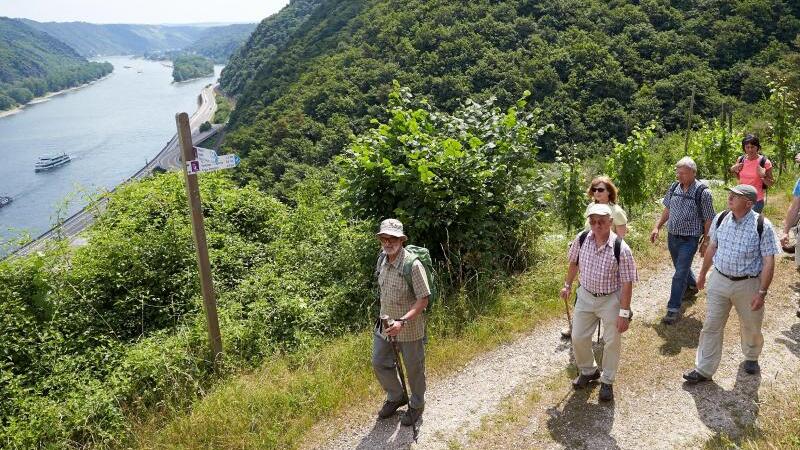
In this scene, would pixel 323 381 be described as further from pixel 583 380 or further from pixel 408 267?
pixel 583 380

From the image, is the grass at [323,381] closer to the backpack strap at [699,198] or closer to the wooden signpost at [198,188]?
the wooden signpost at [198,188]

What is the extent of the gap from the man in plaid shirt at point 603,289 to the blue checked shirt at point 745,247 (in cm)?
75

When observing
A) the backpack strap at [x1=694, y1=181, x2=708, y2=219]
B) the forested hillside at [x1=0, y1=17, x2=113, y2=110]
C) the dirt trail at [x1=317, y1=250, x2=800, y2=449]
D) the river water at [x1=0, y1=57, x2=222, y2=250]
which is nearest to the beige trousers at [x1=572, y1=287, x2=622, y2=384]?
the dirt trail at [x1=317, y1=250, x2=800, y2=449]

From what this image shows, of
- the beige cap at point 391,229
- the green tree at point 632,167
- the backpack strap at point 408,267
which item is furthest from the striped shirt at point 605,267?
the green tree at point 632,167

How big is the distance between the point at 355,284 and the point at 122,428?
2.69 metres

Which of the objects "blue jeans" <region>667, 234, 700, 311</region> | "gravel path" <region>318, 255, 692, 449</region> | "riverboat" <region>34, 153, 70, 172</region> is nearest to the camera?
"gravel path" <region>318, 255, 692, 449</region>

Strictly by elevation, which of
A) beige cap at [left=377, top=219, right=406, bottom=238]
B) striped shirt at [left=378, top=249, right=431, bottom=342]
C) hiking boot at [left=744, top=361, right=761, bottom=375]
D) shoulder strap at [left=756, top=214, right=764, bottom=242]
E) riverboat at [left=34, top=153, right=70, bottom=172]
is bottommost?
riverboat at [left=34, top=153, right=70, bottom=172]

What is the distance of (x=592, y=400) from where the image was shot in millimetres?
4352

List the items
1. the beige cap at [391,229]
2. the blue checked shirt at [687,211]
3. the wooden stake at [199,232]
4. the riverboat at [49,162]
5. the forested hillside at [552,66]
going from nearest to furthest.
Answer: the beige cap at [391,229] < the wooden stake at [199,232] < the blue checked shirt at [687,211] < the forested hillside at [552,66] < the riverboat at [49,162]

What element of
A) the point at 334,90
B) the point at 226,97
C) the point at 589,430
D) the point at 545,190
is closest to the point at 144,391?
the point at 589,430

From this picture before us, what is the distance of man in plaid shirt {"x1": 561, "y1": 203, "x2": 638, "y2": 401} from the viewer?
13.0 ft

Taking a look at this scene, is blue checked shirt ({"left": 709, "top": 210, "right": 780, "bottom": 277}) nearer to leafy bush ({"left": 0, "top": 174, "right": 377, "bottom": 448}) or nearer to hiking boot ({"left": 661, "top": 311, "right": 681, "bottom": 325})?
hiking boot ({"left": 661, "top": 311, "right": 681, "bottom": 325})

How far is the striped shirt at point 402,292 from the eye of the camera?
3.87 m

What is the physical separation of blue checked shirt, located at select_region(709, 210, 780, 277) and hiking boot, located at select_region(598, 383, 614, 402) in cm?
125
